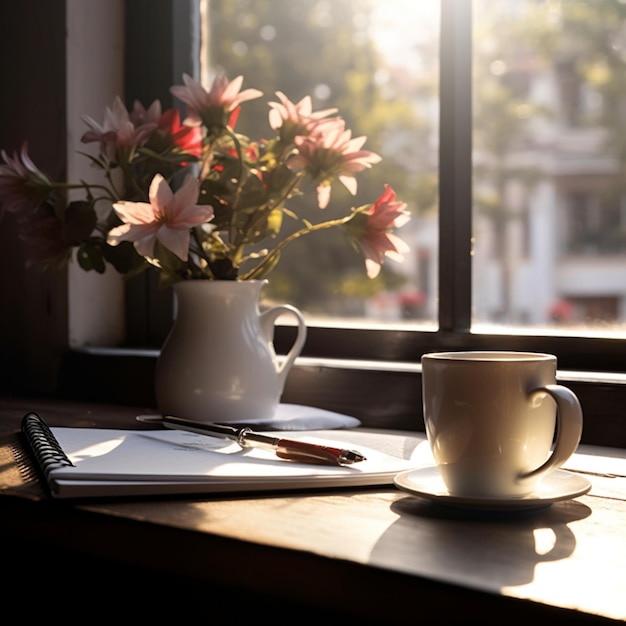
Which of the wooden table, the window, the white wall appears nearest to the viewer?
the wooden table

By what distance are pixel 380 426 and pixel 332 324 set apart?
0.90 feet

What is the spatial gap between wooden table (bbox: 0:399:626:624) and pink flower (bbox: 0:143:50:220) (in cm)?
36

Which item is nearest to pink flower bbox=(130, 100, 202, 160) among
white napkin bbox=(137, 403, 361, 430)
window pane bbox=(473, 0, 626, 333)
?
white napkin bbox=(137, 403, 361, 430)

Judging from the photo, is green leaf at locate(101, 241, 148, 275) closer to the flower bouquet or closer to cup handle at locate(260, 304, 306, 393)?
the flower bouquet

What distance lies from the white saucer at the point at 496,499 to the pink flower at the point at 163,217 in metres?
0.32

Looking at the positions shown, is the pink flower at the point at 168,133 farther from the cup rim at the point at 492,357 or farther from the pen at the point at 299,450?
the cup rim at the point at 492,357

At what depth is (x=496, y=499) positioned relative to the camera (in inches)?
25.0

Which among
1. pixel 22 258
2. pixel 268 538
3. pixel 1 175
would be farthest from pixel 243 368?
pixel 22 258

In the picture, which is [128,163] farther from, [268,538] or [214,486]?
[268,538]

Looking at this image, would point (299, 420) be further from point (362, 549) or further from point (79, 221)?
point (362, 549)

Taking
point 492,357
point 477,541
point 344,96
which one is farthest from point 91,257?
point 344,96

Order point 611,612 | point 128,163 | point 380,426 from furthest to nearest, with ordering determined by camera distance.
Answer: point 380,426 → point 128,163 → point 611,612

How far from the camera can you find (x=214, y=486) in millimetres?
706

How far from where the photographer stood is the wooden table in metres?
0.49
